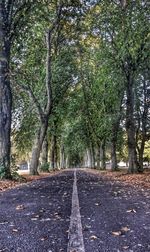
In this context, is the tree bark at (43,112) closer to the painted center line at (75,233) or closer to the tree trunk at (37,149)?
the tree trunk at (37,149)

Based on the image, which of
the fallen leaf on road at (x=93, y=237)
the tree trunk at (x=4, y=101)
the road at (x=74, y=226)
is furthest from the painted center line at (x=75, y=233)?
the tree trunk at (x=4, y=101)

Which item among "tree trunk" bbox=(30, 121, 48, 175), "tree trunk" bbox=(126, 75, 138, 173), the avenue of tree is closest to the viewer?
the avenue of tree

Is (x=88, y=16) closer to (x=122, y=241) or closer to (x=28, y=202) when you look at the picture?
(x=28, y=202)

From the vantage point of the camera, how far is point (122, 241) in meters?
5.18

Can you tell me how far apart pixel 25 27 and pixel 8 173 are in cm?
789

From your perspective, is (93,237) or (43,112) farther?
(43,112)

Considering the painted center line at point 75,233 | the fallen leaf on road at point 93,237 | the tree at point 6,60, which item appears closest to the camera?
the painted center line at point 75,233

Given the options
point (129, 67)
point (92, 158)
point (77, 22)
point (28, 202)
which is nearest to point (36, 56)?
Result: point (77, 22)

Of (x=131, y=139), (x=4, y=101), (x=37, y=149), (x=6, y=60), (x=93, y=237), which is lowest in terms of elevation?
(x=93, y=237)

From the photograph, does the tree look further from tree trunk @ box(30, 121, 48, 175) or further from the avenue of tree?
tree trunk @ box(30, 121, 48, 175)

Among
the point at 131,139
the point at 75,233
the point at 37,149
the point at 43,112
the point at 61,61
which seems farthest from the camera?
the point at 61,61

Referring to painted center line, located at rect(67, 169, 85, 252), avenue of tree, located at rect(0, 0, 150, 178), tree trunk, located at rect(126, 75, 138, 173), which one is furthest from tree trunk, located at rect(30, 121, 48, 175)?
painted center line, located at rect(67, 169, 85, 252)

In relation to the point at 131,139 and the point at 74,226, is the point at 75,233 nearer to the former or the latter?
the point at 74,226

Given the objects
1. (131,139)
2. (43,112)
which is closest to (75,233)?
(43,112)
